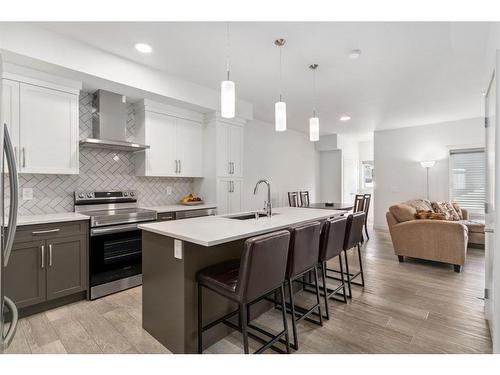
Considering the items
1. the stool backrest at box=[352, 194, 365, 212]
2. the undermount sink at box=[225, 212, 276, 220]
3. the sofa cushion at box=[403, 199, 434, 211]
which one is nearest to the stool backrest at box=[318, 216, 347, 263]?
the undermount sink at box=[225, 212, 276, 220]

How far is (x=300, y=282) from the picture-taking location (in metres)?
3.03

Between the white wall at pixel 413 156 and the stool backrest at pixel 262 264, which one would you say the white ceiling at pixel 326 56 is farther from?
the stool backrest at pixel 262 264

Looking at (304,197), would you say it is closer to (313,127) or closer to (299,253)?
(313,127)

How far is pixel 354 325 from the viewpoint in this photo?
2.31 m

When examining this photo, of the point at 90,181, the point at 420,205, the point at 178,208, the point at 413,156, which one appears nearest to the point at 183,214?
the point at 178,208

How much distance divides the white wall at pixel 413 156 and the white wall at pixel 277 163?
5.87 ft

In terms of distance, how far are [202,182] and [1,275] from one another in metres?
3.23

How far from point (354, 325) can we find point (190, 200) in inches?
111

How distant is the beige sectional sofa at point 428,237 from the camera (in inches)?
145

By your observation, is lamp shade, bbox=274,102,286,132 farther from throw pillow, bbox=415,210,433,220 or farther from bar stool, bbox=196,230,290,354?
throw pillow, bbox=415,210,433,220

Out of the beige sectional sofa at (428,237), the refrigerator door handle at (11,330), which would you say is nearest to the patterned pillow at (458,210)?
the beige sectional sofa at (428,237)

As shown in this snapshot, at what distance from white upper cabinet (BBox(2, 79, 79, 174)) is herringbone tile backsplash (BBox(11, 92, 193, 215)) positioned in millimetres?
332

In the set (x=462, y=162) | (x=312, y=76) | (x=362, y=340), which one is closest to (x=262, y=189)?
(x=312, y=76)

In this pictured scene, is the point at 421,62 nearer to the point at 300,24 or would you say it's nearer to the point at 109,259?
the point at 300,24
